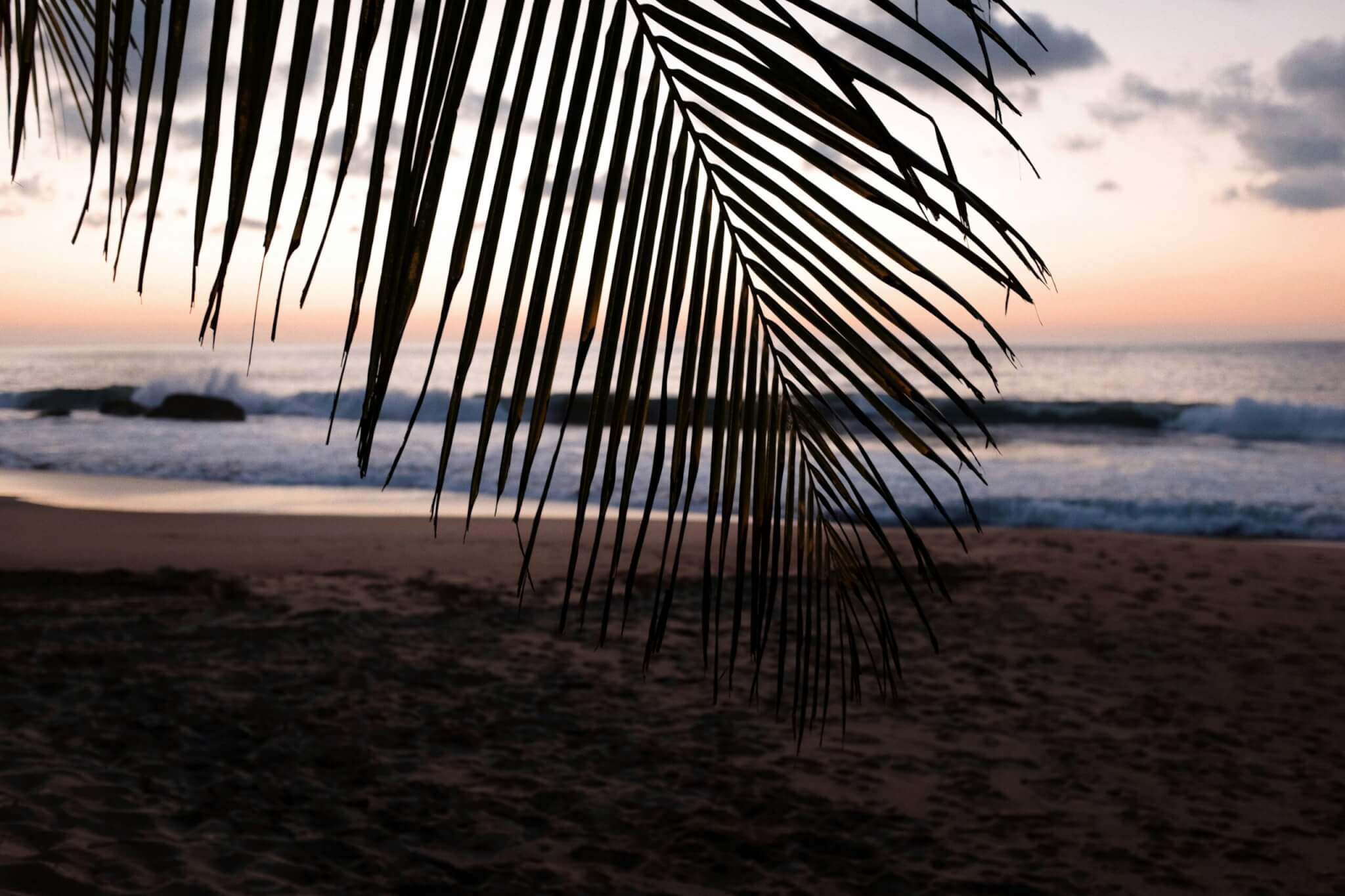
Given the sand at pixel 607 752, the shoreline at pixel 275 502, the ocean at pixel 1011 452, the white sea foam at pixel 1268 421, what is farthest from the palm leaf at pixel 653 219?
the white sea foam at pixel 1268 421

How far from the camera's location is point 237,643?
18.0 feet

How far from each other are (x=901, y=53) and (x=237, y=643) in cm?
551

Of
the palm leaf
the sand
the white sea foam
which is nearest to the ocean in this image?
the white sea foam

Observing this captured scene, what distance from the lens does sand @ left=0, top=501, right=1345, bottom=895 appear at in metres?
3.32

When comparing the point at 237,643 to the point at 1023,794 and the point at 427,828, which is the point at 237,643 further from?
the point at 1023,794

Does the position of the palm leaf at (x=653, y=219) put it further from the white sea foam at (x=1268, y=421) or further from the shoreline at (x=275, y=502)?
the white sea foam at (x=1268, y=421)

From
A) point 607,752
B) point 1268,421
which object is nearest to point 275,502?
point 607,752

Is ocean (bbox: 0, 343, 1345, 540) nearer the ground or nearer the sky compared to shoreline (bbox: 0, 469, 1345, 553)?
nearer the sky

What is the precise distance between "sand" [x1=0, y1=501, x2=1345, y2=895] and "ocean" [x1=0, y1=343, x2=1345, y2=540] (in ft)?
5.33

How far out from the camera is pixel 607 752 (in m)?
4.32

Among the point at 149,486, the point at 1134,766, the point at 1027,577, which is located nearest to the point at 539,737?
the point at 1134,766

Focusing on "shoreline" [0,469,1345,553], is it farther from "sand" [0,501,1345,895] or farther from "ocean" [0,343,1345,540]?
"sand" [0,501,1345,895]

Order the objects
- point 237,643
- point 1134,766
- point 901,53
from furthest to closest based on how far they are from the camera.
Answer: point 237,643 < point 1134,766 < point 901,53

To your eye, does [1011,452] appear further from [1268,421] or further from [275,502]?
[275,502]
